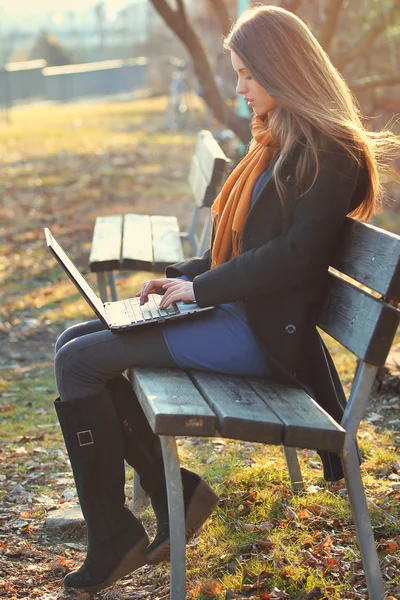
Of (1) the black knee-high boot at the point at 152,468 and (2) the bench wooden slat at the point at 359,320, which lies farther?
(1) the black knee-high boot at the point at 152,468

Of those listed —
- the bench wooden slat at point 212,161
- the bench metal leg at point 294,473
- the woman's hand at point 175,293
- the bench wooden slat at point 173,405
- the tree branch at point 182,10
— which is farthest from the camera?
the tree branch at point 182,10

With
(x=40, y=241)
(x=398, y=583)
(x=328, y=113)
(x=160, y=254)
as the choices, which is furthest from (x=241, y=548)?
(x=40, y=241)

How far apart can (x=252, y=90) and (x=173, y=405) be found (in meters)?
1.11

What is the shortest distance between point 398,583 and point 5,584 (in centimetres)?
133

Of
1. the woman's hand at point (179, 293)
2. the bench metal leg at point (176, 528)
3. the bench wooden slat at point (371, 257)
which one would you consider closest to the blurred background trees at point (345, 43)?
the bench wooden slat at point (371, 257)

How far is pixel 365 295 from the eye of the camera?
2.88 meters

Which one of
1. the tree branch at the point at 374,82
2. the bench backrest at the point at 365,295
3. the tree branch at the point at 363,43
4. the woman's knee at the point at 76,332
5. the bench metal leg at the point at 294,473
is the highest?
the tree branch at the point at 363,43

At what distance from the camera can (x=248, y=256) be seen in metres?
3.00

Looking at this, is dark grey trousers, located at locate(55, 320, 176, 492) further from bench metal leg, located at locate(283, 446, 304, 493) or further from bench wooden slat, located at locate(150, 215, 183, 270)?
bench wooden slat, located at locate(150, 215, 183, 270)

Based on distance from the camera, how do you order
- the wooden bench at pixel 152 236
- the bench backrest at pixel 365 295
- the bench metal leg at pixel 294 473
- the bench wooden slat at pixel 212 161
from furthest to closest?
the wooden bench at pixel 152 236, the bench wooden slat at pixel 212 161, the bench metal leg at pixel 294 473, the bench backrest at pixel 365 295

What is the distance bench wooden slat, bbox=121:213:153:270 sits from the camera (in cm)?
519

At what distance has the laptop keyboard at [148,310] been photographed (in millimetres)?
3105

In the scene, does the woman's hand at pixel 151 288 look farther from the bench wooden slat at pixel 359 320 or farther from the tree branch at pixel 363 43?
the tree branch at pixel 363 43

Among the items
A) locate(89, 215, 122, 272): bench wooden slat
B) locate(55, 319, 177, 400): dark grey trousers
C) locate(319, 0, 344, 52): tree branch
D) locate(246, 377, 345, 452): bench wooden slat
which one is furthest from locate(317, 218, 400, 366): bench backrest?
locate(319, 0, 344, 52): tree branch
